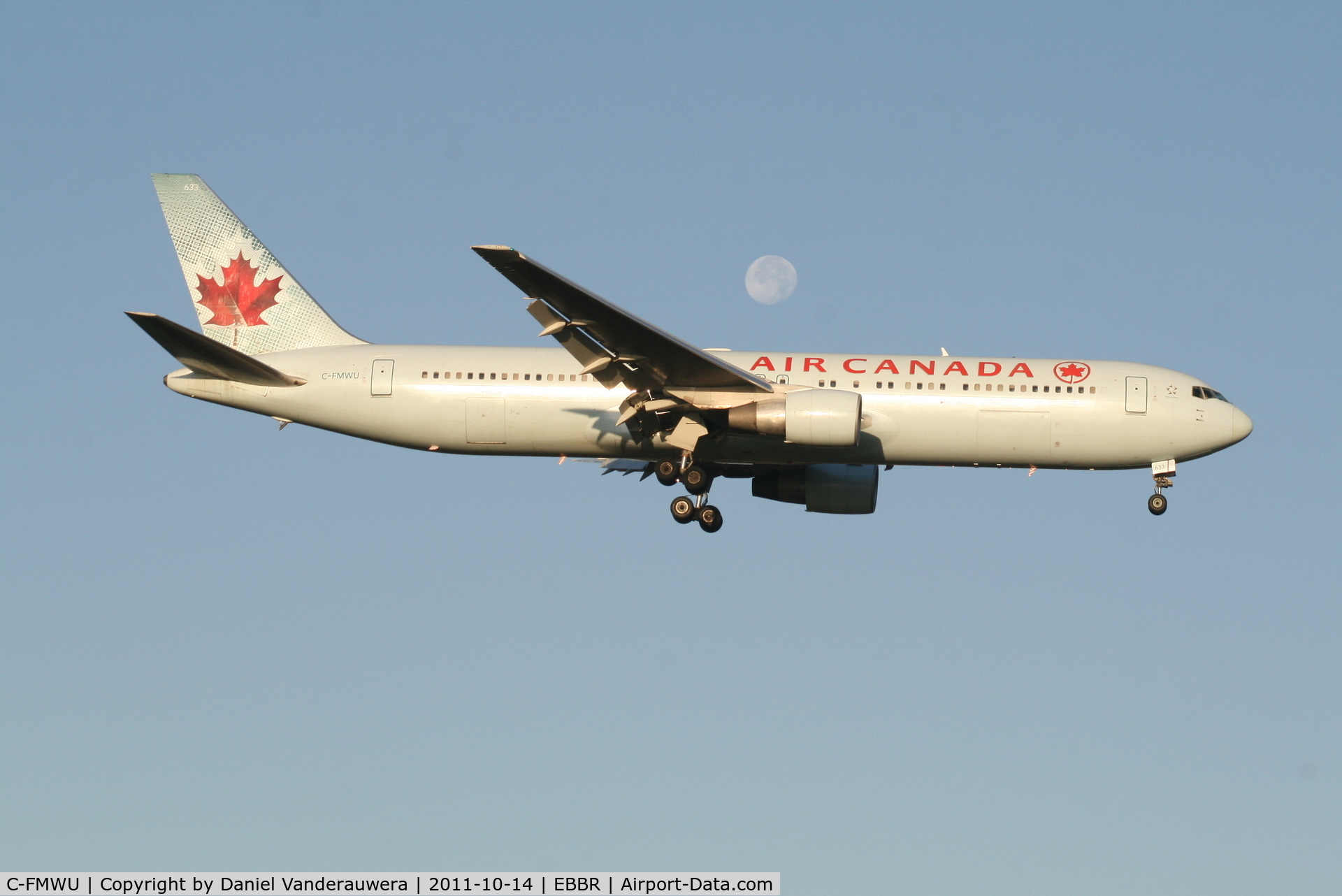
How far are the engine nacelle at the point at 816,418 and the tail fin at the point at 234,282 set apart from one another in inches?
424

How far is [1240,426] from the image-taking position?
1254 inches

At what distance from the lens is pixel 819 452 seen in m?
31.0

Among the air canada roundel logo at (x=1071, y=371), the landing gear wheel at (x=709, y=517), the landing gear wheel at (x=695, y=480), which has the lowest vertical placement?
the landing gear wheel at (x=709, y=517)

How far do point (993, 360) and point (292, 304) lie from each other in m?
16.8

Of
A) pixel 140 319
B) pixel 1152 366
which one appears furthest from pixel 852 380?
pixel 140 319

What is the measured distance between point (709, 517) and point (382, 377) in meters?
8.09

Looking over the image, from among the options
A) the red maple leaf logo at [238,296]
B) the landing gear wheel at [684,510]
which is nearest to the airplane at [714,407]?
the landing gear wheel at [684,510]

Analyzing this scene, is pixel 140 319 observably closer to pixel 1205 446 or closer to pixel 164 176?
pixel 164 176

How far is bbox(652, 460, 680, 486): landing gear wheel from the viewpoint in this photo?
32125 millimetres

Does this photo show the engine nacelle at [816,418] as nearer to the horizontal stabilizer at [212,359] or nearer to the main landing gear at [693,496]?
the main landing gear at [693,496]

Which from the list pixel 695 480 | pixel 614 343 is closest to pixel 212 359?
pixel 614 343

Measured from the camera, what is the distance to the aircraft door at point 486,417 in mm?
31484

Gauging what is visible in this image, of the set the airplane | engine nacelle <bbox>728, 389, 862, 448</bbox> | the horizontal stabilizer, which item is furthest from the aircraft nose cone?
the horizontal stabilizer

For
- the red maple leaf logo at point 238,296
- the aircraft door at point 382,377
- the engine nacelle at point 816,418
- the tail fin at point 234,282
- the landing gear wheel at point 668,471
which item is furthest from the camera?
the red maple leaf logo at point 238,296
